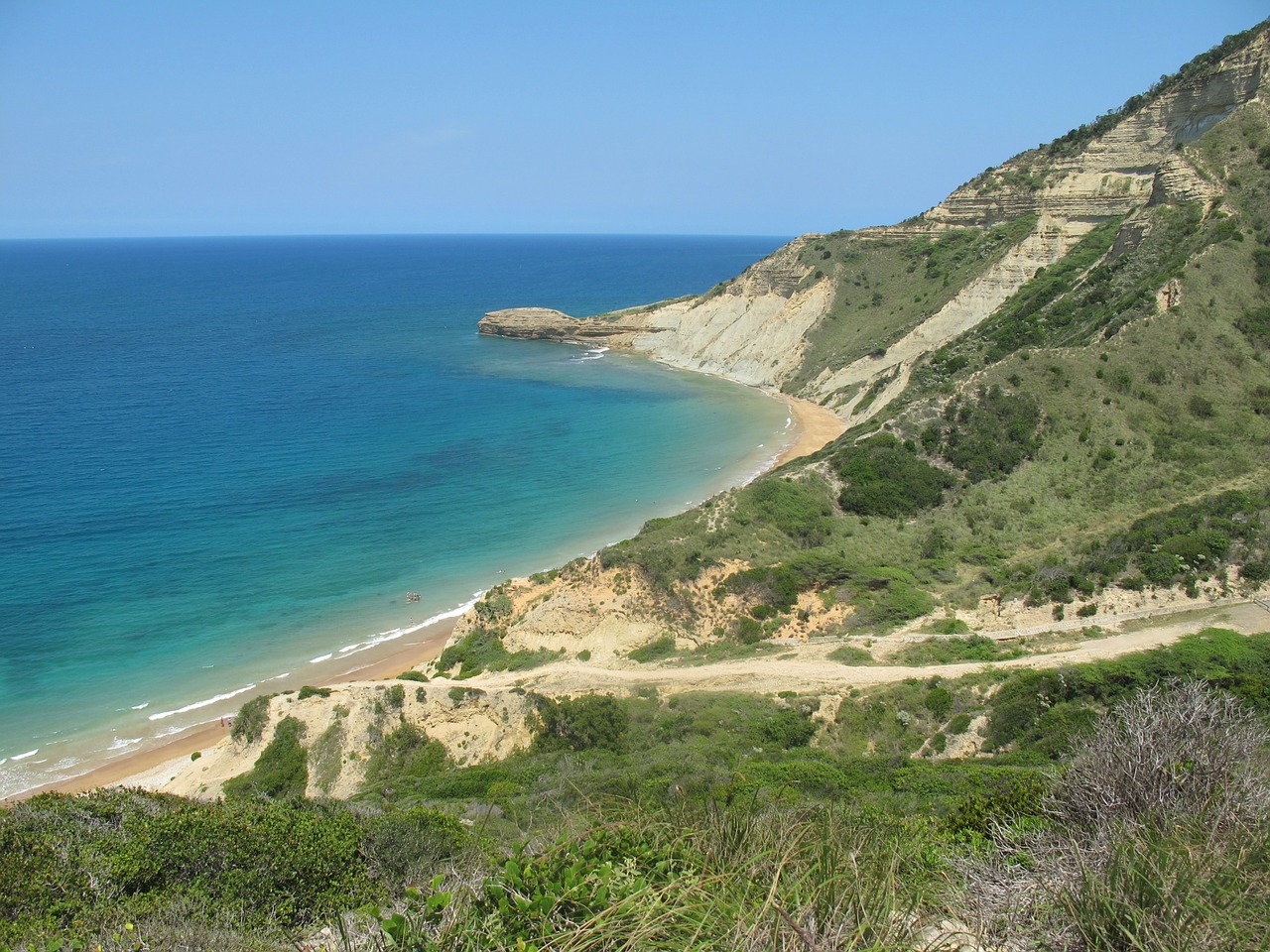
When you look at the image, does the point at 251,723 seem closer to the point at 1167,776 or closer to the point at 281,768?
the point at 281,768

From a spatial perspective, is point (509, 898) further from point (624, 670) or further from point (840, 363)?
point (840, 363)

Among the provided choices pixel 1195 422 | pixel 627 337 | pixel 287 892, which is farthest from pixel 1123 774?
pixel 627 337

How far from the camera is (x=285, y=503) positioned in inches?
1764

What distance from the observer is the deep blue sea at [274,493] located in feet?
98.7

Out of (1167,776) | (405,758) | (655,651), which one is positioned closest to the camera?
(1167,776)

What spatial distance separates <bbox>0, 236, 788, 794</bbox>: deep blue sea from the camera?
3009 centimetres

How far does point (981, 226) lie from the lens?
75125mm

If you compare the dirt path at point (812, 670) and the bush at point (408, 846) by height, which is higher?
the bush at point (408, 846)

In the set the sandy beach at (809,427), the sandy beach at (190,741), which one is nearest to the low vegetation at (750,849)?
the sandy beach at (190,741)

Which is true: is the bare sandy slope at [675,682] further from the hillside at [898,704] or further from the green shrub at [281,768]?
the green shrub at [281,768]

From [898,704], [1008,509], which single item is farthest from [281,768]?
[1008,509]

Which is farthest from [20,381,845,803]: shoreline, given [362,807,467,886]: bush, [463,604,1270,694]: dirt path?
[362,807,467,886]: bush

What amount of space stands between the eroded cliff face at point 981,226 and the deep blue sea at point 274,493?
612cm

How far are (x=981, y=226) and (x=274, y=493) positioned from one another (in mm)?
63761
